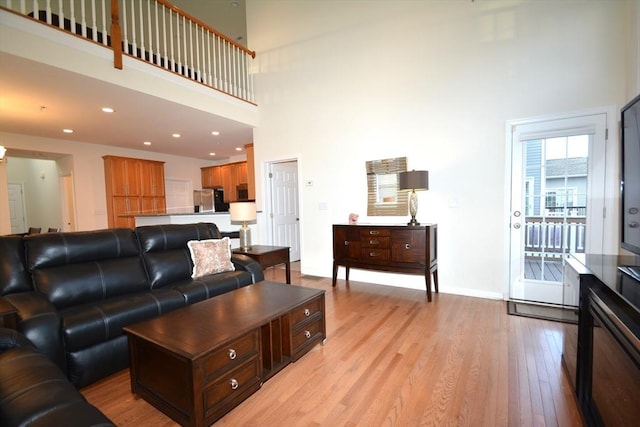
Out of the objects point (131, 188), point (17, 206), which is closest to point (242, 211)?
point (131, 188)

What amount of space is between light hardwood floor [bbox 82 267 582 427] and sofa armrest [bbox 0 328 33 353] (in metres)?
0.58

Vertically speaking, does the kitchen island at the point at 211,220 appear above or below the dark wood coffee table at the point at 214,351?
above

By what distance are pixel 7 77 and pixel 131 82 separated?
1.11 meters

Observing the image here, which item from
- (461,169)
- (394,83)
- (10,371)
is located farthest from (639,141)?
(10,371)

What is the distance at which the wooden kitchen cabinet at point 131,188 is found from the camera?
6.28 metres

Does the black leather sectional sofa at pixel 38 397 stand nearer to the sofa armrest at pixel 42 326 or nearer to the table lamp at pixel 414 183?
the sofa armrest at pixel 42 326

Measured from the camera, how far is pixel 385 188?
3.97 m

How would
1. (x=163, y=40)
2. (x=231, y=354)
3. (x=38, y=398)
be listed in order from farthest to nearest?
(x=163, y=40) → (x=231, y=354) → (x=38, y=398)

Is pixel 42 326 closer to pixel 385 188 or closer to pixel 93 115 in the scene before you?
pixel 385 188

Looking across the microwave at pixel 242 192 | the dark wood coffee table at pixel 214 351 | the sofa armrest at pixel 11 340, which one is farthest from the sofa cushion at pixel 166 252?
the microwave at pixel 242 192

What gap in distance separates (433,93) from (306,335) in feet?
10.4

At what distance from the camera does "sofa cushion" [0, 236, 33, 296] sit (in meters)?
1.96

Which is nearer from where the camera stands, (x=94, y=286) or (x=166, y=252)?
(x=94, y=286)

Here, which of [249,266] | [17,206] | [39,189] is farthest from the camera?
[17,206]
